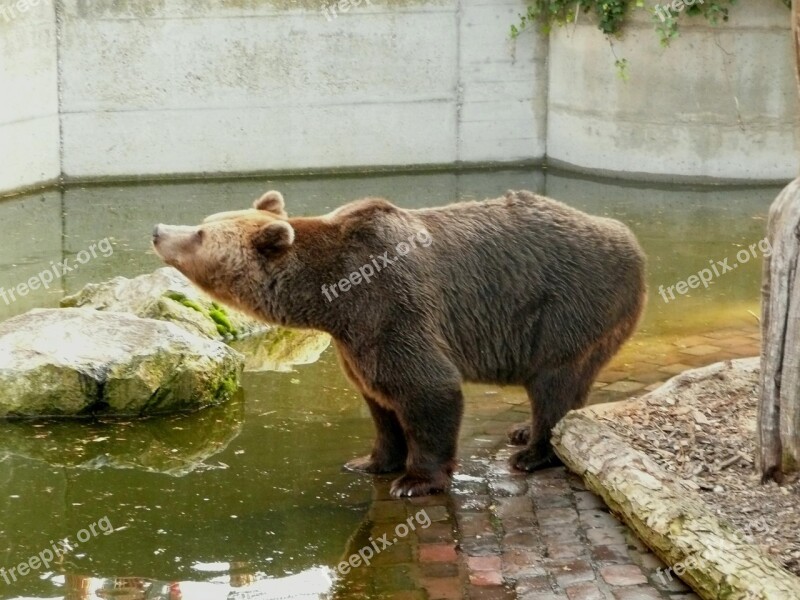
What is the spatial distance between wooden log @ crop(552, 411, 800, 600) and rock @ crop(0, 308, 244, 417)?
7.48 feet

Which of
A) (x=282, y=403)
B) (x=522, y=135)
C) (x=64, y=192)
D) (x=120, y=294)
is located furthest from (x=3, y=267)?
(x=522, y=135)

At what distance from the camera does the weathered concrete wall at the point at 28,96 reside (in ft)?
40.4

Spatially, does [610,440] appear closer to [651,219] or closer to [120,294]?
[120,294]

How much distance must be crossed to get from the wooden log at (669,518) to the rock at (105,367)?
7.48 feet

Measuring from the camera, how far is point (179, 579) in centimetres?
512

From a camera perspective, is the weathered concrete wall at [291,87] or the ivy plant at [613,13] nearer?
the ivy plant at [613,13]

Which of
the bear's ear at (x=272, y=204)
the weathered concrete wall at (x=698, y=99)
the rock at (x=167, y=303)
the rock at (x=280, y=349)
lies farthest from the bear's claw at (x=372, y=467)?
the weathered concrete wall at (x=698, y=99)

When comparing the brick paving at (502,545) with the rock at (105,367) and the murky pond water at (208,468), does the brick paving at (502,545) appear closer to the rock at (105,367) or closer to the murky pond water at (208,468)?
the murky pond water at (208,468)

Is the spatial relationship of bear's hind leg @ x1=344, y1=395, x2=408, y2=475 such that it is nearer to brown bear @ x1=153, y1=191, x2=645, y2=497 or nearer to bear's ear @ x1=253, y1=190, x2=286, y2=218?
brown bear @ x1=153, y1=191, x2=645, y2=497

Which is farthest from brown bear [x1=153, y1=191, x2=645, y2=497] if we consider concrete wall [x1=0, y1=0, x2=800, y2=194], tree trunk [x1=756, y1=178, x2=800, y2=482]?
concrete wall [x1=0, y1=0, x2=800, y2=194]

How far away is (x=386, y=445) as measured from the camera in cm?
626

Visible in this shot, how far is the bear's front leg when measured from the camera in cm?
584

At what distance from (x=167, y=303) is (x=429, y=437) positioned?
9.20ft

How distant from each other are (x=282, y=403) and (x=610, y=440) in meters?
2.32
